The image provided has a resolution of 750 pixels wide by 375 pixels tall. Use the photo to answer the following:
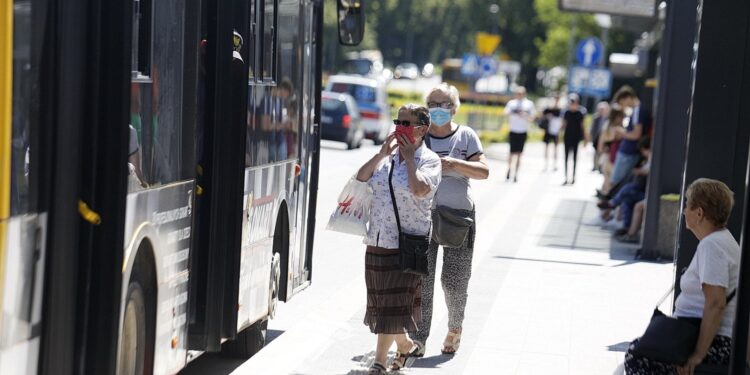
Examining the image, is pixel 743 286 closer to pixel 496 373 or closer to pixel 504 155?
pixel 496 373

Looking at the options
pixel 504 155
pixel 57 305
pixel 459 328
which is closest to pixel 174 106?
pixel 57 305

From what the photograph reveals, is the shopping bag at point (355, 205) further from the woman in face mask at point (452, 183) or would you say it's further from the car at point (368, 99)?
the car at point (368, 99)

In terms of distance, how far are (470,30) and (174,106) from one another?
130m

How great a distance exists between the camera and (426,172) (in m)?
7.95

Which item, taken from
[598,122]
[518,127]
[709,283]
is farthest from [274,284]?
[598,122]

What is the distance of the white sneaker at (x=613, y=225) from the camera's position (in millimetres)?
18791

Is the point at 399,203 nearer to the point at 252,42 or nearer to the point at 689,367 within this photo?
the point at 252,42

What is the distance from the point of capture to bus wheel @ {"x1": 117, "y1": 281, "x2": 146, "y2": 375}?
5.87 metres

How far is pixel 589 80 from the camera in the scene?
36438 millimetres

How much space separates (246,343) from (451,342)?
4.43 feet

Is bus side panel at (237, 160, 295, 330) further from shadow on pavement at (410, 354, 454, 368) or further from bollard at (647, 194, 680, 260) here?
bollard at (647, 194, 680, 260)

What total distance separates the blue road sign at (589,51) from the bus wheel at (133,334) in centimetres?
2980

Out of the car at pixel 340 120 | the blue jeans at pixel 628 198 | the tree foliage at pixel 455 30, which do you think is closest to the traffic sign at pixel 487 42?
the car at pixel 340 120

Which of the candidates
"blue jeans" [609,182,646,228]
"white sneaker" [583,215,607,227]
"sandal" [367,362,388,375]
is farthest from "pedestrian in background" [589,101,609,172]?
"sandal" [367,362,388,375]
